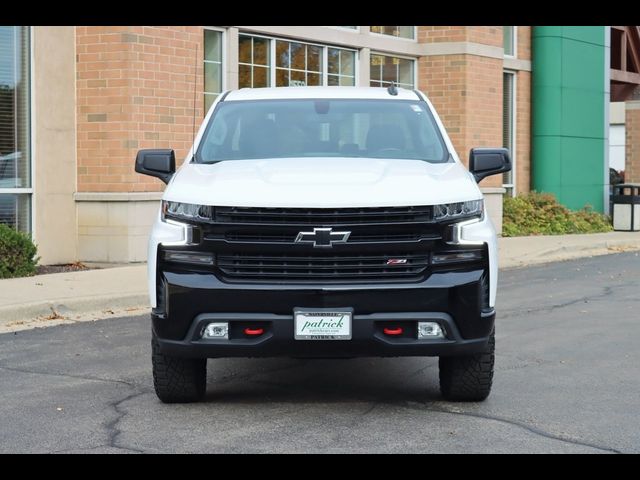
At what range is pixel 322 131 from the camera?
7.97 meters

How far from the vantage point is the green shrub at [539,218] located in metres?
24.1

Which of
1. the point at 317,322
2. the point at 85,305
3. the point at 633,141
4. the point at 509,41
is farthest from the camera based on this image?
the point at 633,141

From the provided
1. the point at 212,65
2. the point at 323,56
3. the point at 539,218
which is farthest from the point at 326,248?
the point at 539,218

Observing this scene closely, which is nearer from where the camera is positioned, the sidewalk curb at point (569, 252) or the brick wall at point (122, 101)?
the brick wall at point (122, 101)

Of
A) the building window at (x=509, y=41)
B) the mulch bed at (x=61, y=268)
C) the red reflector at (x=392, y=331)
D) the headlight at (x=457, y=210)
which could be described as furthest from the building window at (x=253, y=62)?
the red reflector at (x=392, y=331)

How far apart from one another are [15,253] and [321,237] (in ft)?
27.3

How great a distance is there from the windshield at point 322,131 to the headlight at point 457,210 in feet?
3.29

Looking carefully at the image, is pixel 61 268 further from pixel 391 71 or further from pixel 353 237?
pixel 353 237

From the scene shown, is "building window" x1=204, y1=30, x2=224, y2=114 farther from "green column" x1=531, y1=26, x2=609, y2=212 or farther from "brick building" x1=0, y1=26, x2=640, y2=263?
"green column" x1=531, y1=26, x2=609, y2=212

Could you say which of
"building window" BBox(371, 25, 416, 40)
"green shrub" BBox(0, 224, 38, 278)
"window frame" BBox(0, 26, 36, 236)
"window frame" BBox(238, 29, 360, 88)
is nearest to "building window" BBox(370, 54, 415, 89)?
"building window" BBox(371, 25, 416, 40)

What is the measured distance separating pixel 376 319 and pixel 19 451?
2057 millimetres

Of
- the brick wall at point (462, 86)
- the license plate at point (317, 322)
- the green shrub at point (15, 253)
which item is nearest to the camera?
the license plate at point (317, 322)

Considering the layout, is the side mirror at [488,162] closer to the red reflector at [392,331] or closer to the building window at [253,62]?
the red reflector at [392,331]

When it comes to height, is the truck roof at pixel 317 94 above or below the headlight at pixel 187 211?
above
